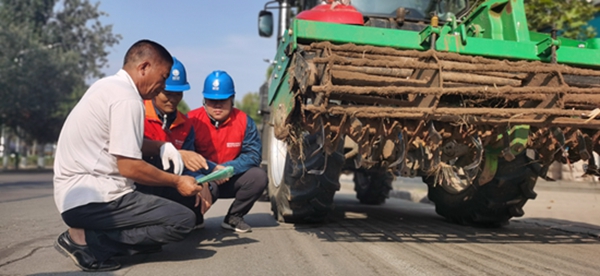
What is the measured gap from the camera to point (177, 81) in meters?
4.64

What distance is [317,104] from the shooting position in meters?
Answer: 3.71

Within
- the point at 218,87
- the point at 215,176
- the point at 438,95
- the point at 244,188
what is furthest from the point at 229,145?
the point at 438,95

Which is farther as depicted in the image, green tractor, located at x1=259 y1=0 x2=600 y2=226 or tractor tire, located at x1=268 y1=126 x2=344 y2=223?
tractor tire, located at x1=268 y1=126 x2=344 y2=223

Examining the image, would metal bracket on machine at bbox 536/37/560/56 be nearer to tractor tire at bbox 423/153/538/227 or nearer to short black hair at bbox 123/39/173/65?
tractor tire at bbox 423/153/538/227

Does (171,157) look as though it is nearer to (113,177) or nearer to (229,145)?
(113,177)

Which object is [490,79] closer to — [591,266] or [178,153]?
[591,266]

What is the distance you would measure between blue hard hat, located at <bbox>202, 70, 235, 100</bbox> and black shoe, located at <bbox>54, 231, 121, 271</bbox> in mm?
1991

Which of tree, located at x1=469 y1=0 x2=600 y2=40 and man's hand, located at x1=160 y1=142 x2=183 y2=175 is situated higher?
tree, located at x1=469 y1=0 x2=600 y2=40

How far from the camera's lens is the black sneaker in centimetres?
505

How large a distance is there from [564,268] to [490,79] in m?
1.31

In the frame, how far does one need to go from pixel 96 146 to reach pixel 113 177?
0.69 feet

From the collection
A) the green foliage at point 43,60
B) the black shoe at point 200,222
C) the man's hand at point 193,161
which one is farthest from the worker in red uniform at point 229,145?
the green foliage at point 43,60

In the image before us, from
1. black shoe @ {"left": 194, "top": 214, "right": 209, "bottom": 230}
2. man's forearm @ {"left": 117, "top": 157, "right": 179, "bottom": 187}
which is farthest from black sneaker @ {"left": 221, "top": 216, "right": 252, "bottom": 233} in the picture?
man's forearm @ {"left": 117, "top": 157, "right": 179, "bottom": 187}

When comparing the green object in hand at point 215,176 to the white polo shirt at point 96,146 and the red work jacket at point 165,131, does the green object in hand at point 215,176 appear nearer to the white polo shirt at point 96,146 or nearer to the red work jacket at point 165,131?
the white polo shirt at point 96,146
